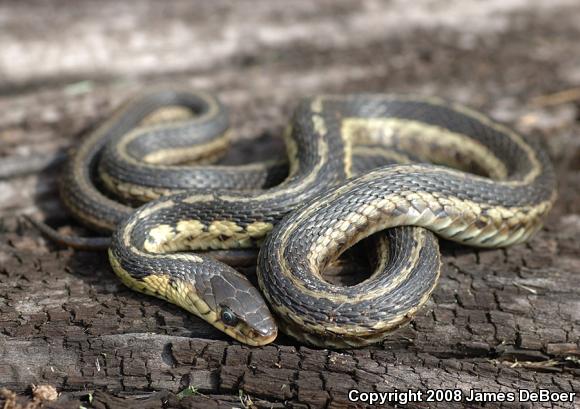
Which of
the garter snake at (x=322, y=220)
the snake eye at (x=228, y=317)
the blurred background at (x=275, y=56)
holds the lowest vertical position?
the snake eye at (x=228, y=317)

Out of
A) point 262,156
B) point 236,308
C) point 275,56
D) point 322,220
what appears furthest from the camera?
point 275,56

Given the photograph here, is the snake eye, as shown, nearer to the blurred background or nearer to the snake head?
the snake head

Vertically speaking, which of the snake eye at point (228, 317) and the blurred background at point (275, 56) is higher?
the blurred background at point (275, 56)

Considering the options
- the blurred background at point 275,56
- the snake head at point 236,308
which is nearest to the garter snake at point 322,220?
the snake head at point 236,308

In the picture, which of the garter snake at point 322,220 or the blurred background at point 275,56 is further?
the blurred background at point 275,56

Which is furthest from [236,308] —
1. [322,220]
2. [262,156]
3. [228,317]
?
[262,156]

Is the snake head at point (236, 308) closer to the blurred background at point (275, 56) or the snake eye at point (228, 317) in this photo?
the snake eye at point (228, 317)

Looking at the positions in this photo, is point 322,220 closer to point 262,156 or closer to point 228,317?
point 228,317
